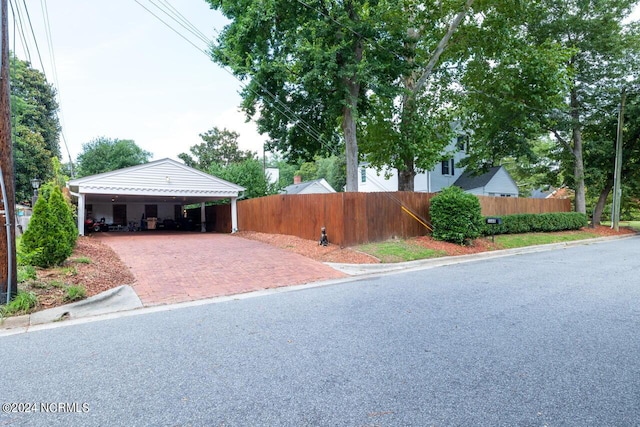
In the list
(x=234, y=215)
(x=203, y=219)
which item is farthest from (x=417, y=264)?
(x=203, y=219)

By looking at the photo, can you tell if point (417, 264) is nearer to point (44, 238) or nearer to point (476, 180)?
point (44, 238)

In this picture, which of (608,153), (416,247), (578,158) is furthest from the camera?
(608,153)

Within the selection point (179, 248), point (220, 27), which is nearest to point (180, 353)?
point (179, 248)

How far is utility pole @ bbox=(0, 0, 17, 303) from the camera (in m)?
4.92

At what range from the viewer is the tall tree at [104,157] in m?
34.4

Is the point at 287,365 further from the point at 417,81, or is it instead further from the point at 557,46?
the point at 557,46

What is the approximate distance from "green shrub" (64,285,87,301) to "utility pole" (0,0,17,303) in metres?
0.63

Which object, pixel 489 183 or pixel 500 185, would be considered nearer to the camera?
pixel 489 183

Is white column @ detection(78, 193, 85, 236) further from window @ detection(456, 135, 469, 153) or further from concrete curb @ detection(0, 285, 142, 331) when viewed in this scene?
window @ detection(456, 135, 469, 153)

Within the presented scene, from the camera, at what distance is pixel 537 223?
16.7 metres

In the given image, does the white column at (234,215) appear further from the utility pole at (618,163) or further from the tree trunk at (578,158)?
the utility pole at (618,163)

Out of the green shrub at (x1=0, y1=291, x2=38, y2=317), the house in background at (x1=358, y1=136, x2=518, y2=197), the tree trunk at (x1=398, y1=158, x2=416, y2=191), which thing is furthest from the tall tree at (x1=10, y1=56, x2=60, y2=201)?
the tree trunk at (x1=398, y1=158, x2=416, y2=191)

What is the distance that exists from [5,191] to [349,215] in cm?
791

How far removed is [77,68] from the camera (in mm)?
13219
